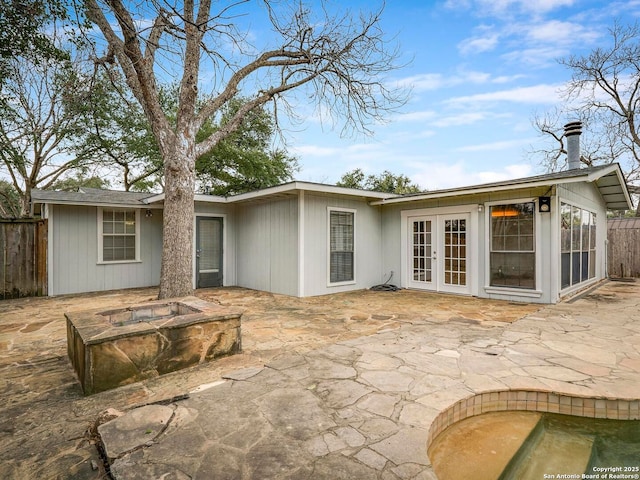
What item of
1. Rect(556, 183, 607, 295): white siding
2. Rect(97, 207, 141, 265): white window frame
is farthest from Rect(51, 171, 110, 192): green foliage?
Rect(556, 183, 607, 295): white siding

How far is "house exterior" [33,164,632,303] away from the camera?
21.4 feet

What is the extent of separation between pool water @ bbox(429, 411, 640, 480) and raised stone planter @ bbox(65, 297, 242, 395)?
216 cm

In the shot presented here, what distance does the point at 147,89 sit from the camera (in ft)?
19.1

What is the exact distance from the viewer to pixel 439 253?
305 inches

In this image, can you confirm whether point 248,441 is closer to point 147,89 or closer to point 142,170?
point 147,89

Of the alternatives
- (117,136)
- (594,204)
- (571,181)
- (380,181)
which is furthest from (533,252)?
(117,136)

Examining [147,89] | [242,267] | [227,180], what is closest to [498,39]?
[147,89]

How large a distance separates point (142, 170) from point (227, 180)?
4.62 meters

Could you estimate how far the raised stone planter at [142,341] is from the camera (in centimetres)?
263

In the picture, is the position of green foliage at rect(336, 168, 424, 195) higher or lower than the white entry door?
higher

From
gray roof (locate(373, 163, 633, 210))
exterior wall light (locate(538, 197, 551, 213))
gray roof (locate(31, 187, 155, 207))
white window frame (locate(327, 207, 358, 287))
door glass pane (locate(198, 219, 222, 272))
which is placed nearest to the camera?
gray roof (locate(373, 163, 633, 210))

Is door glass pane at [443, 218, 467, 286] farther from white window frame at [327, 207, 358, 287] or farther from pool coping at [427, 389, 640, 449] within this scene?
pool coping at [427, 389, 640, 449]

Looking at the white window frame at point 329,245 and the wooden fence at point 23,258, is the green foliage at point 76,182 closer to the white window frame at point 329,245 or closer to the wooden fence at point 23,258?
the wooden fence at point 23,258

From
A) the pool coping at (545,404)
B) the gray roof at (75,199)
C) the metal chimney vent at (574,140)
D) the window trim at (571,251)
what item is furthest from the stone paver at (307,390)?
the metal chimney vent at (574,140)
